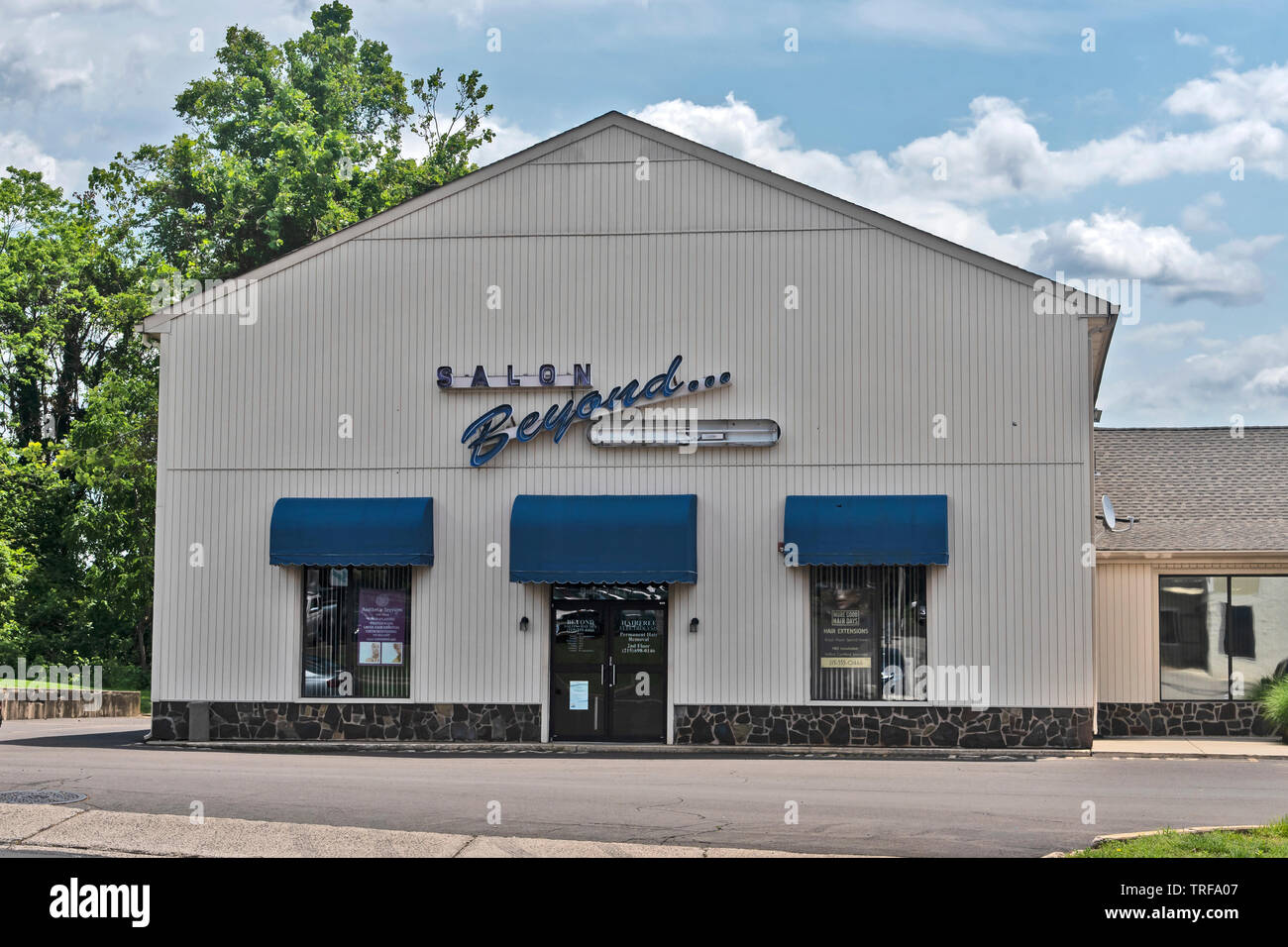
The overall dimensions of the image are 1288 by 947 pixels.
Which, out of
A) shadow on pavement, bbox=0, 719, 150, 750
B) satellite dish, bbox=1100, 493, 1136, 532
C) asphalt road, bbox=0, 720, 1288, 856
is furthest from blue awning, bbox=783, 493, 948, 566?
shadow on pavement, bbox=0, 719, 150, 750

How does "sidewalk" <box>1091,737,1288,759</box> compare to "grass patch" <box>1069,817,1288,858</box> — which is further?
"sidewalk" <box>1091,737,1288,759</box>

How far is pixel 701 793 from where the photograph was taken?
605 inches

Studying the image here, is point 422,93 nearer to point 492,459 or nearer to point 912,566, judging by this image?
point 492,459

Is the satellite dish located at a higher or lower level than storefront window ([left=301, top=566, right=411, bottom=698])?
higher

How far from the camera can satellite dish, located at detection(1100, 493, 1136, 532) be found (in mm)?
23891

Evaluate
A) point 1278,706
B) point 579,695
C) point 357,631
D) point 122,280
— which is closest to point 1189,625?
point 1278,706

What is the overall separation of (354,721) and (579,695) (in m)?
3.61

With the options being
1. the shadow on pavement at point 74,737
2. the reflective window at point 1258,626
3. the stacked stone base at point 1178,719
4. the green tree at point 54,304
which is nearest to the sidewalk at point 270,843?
the shadow on pavement at point 74,737

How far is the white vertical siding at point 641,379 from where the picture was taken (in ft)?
70.1

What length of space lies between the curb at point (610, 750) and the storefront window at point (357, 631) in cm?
95

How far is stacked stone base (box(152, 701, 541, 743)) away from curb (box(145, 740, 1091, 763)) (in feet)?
0.52

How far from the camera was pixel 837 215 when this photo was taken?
22.2 meters

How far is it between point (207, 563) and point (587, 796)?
10171mm

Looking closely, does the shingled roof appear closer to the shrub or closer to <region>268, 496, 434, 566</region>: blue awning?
the shrub
